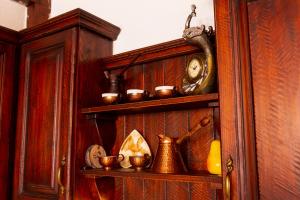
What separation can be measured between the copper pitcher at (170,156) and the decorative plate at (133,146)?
211 mm

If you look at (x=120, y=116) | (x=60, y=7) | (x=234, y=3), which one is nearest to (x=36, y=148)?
(x=120, y=116)

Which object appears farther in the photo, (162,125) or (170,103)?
(162,125)

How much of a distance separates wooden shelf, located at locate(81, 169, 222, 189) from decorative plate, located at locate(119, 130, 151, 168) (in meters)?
0.13

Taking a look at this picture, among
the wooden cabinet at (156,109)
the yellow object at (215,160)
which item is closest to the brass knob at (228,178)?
the wooden cabinet at (156,109)

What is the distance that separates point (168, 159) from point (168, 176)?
0.07m

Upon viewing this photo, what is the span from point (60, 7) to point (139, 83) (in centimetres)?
84

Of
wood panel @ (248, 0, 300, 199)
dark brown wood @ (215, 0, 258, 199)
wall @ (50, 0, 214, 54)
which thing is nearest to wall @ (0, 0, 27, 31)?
wall @ (50, 0, 214, 54)

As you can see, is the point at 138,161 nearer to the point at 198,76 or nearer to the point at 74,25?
the point at 198,76

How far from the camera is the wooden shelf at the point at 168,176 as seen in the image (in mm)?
985

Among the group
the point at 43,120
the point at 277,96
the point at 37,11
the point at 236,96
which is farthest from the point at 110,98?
the point at 37,11

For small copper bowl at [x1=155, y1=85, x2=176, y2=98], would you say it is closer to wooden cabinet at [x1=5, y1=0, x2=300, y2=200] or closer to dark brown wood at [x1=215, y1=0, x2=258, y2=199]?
wooden cabinet at [x1=5, y1=0, x2=300, y2=200]

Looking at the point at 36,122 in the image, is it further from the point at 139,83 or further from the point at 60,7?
the point at 60,7

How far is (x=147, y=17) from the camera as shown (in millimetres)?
1571

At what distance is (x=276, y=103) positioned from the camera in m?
0.85
